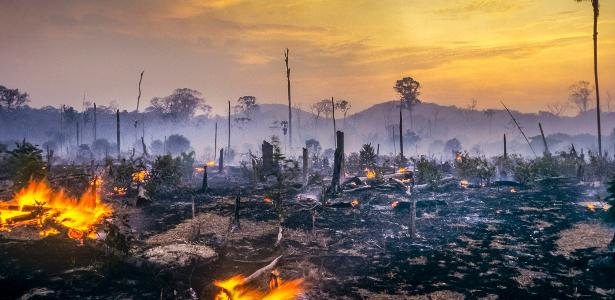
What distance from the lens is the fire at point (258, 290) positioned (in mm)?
6303

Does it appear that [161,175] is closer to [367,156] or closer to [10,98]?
[367,156]

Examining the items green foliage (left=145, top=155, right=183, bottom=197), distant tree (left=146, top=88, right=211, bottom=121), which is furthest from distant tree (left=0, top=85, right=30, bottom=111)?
green foliage (left=145, top=155, right=183, bottom=197)

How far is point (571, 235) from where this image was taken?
1126 centimetres

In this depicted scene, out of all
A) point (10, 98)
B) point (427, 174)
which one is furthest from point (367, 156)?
point (10, 98)

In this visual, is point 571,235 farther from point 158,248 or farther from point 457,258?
point 158,248

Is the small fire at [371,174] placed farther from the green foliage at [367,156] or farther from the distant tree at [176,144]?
the distant tree at [176,144]

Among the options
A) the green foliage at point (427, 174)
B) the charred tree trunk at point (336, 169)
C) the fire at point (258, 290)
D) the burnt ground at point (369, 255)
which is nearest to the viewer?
the fire at point (258, 290)

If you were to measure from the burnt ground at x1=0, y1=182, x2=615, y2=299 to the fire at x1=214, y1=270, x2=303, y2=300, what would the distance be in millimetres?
313

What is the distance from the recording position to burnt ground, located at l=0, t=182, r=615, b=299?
6973mm

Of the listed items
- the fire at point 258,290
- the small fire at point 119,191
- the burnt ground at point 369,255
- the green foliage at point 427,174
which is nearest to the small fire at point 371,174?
the green foliage at point 427,174

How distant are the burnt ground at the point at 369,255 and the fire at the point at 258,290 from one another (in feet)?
1.03

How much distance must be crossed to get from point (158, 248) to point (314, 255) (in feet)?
13.3

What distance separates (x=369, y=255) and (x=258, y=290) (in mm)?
3884

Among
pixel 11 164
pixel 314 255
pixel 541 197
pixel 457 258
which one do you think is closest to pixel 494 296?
pixel 457 258
